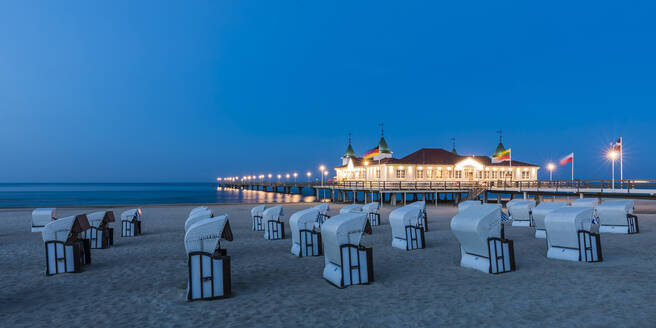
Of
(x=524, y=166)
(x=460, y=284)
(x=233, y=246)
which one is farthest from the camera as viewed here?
(x=524, y=166)

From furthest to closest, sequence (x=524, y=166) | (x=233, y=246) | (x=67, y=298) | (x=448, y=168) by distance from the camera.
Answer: (x=524, y=166), (x=448, y=168), (x=233, y=246), (x=67, y=298)

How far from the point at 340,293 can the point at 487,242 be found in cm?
357

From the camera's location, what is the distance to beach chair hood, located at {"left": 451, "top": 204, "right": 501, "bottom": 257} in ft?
27.4

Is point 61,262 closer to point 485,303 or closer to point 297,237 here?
point 297,237

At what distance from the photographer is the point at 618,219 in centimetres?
1452

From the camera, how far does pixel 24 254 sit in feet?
36.9

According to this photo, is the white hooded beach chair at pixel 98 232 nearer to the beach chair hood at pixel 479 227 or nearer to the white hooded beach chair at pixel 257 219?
the white hooded beach chair at pixel 257 219

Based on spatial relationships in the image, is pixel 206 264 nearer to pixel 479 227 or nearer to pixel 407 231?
pixel 479 227

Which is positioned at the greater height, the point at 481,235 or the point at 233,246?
the point at 481,235

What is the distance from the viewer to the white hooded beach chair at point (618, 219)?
14.4m

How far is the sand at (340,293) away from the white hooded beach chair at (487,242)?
0.31 m

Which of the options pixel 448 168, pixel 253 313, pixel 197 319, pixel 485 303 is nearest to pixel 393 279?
pixel 485 303

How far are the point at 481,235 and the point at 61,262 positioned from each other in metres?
9.33

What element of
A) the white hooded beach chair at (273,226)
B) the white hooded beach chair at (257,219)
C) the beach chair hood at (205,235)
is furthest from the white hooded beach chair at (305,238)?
the white hooded beach chair at (257,219)
